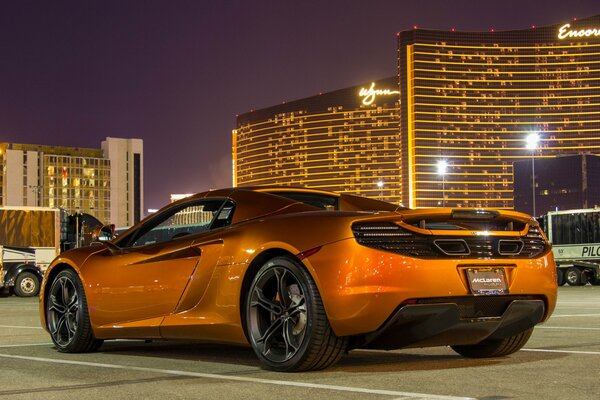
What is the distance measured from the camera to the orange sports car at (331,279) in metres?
5.27

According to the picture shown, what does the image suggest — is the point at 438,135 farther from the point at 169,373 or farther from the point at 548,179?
the point at 169,373

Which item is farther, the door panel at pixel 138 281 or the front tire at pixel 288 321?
the door panel at pixel 138 281

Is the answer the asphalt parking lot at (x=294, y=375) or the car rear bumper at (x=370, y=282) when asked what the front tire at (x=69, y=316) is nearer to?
the asphalt parking lot at (x=294, y=375)

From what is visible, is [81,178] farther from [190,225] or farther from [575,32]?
[190,225]

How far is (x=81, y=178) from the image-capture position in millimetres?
192750

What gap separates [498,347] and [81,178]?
19271 cm

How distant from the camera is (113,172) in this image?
7490 inches

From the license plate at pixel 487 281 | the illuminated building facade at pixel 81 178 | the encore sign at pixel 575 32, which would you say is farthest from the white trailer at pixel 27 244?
the encore sign at pixel 575 32

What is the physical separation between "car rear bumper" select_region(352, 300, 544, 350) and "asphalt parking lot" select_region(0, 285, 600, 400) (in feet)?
0.62

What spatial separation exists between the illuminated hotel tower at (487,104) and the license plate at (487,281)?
600 feet

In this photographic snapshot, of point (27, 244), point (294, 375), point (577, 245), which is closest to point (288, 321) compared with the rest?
point (294, 375)

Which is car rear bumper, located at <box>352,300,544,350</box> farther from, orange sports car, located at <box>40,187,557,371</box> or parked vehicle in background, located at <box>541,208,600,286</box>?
parked vehicle in background, located at <box>541,208,600,286</box>

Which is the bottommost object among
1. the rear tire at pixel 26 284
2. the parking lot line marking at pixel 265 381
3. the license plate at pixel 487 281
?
the rear tire at pixel 26 284

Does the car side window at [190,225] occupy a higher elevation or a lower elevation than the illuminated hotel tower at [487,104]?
lower
